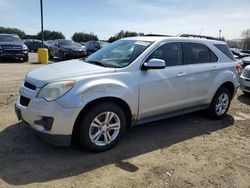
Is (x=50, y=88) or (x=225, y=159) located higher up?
(x=50, y=88)

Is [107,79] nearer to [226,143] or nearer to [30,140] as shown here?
[30,140]

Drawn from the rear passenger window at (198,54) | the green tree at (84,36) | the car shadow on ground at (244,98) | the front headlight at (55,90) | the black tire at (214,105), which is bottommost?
the car shadow on ground at (244,98)

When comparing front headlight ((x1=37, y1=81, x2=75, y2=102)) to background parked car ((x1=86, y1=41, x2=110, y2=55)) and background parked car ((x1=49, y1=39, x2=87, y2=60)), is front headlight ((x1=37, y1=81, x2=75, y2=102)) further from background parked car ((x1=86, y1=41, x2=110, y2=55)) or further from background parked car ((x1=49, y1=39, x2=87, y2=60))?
background parked car ((x1=86, y1=41, x2=110, y2=55))

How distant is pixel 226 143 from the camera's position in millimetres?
5094

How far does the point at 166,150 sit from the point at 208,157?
643 mm

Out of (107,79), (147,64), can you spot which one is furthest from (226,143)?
(107,79)

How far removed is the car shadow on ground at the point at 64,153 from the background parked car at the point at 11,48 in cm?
1231

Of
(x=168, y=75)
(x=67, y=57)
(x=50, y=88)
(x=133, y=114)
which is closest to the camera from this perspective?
(x=50, y=88)

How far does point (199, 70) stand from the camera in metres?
5.60

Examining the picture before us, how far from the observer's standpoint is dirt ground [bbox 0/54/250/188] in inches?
144

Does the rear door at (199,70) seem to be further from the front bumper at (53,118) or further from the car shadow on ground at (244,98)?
the car shadow on ground at (244,98)

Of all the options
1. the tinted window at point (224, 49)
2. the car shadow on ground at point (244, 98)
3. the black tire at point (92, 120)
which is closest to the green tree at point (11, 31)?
the car shadow on ground at point (244, 98)

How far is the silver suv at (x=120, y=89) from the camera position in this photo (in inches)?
157

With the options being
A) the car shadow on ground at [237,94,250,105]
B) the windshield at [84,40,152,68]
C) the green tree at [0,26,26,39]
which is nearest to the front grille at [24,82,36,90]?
the windshield at [84,40,152,68]
